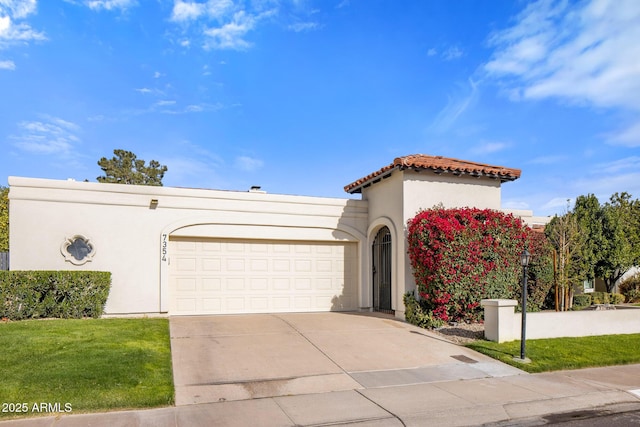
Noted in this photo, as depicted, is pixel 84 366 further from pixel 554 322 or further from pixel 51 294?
pixel 554 322

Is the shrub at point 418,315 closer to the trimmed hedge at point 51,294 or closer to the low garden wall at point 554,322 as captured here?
the low garden wall at point 554,322

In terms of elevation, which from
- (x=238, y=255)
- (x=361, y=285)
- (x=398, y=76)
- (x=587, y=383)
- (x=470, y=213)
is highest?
(x=398, y=76)

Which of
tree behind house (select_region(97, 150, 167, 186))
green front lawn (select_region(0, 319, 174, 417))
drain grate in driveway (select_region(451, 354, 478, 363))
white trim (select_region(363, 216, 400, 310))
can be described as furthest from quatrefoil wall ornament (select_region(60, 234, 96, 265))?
tree behind house (select_region(97, 150, 167, 186))

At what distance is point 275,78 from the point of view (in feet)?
45.7

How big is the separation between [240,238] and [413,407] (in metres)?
8.34

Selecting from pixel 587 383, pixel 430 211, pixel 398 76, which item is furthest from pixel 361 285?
pixel 587 383

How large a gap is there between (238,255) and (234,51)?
19.3ft

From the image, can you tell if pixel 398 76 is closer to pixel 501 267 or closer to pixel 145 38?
pixel 501 267

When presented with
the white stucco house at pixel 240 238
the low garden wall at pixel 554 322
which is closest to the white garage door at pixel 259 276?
the white stucco house at pixel 240 238

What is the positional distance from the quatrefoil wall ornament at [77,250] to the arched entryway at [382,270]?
27.4 ft

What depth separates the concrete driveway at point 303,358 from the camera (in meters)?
6.93

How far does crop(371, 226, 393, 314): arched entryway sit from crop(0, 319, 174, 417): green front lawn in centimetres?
697

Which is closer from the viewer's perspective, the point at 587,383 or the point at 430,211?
the point at 587,383

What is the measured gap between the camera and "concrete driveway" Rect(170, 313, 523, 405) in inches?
273
